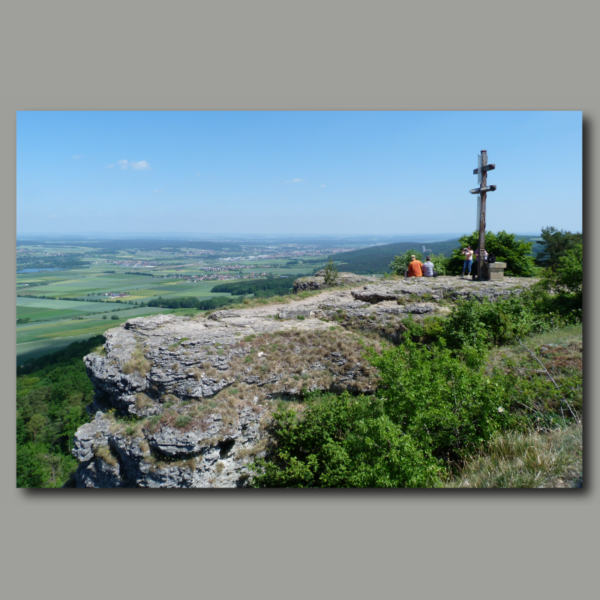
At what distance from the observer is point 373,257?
23.2 metres

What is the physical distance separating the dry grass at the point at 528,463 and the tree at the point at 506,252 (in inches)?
470

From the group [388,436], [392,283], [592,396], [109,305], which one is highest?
[392,283]

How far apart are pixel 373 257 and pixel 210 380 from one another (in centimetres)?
1810

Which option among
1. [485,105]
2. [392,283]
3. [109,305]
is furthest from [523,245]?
[109,305]

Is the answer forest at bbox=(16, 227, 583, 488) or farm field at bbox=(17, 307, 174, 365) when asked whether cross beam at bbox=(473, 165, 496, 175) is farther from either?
farm field at bbox=(17, 307, 174, 365)

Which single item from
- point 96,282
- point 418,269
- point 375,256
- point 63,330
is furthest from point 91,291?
point 375,256

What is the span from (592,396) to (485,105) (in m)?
5.36

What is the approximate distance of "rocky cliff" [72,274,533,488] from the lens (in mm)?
6508

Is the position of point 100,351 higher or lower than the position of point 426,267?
lower

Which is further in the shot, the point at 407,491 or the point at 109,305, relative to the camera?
the point at 109,305

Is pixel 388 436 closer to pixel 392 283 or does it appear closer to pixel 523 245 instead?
pixel 392 283

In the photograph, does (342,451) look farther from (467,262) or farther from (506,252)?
(506,252)

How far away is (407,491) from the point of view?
205 inches

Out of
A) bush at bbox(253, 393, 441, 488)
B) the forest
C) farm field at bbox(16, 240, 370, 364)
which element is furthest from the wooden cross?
farm field at bbox(16, 240, 370, 364)
